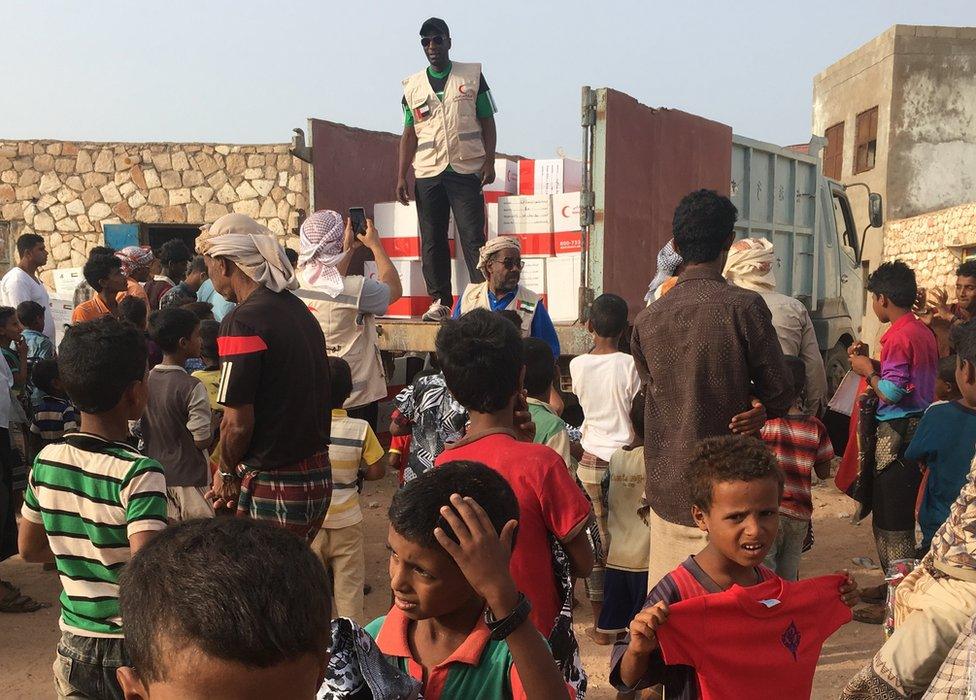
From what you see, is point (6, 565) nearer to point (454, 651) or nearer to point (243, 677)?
point (454, 651)

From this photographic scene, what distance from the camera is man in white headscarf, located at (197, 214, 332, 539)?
2906 millimetres

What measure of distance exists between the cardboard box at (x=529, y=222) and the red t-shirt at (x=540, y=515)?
4.21 m

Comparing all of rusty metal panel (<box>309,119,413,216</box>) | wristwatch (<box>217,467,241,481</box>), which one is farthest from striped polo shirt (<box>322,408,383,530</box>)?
rusty metal panel (<box>309,119,413,216</box>)

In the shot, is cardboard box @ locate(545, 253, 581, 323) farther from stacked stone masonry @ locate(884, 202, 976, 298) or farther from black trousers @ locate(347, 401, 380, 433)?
stacked stone masonry @ locate(884, 202, 976, 298)

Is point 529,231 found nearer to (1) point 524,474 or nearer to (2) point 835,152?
(1) point 524,474

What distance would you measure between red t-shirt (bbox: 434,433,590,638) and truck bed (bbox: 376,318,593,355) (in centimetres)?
375

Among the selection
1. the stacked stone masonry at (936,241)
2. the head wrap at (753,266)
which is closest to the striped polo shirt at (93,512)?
the head wrap at (753,266)

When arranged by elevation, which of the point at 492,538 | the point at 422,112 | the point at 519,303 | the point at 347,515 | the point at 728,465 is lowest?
the point at 347,515

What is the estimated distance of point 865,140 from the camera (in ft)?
68.6

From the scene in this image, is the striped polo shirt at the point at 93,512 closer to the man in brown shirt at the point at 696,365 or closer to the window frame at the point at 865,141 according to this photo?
the man in brown shirt at the point at 696,365

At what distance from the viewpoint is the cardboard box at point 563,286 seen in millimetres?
6121

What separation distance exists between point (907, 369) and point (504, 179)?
11.2 ft

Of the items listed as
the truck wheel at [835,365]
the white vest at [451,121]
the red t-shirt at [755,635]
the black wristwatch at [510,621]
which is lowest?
the truck wheel at [835,365]

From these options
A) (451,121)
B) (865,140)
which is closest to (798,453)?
(451,121)
